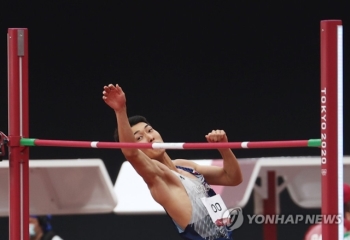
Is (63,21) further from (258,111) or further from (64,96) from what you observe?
(258,111)

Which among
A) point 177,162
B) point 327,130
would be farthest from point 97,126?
point 327,130

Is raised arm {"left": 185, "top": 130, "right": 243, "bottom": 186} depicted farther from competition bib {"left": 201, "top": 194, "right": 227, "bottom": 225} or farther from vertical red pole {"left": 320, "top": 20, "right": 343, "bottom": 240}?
vertical red pole {"left": 320, "top": 20, "right": 343, "bottom": 240}

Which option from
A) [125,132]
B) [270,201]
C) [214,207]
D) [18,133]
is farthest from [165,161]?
[270,201]

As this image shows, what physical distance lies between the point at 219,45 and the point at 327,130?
3.52 metres

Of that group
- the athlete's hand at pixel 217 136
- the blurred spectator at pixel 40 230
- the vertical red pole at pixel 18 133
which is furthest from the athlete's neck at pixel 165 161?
the blurred spectator at pixel 40 230

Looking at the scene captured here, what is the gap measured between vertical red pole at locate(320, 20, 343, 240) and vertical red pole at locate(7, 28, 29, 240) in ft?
4.26

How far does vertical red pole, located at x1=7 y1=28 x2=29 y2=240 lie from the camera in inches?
146

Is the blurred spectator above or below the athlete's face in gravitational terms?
below

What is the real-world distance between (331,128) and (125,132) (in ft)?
2.70

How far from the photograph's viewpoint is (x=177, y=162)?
13.2 ft

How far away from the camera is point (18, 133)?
12.2 ft

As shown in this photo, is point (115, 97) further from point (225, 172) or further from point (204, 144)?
point (225, 172)

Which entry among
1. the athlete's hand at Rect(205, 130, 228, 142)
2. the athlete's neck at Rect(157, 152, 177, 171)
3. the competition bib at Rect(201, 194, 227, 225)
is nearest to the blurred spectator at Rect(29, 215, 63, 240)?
the athlete's neck at Rect(157, 152, 177, 171)

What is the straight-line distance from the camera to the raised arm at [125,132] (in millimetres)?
3418
